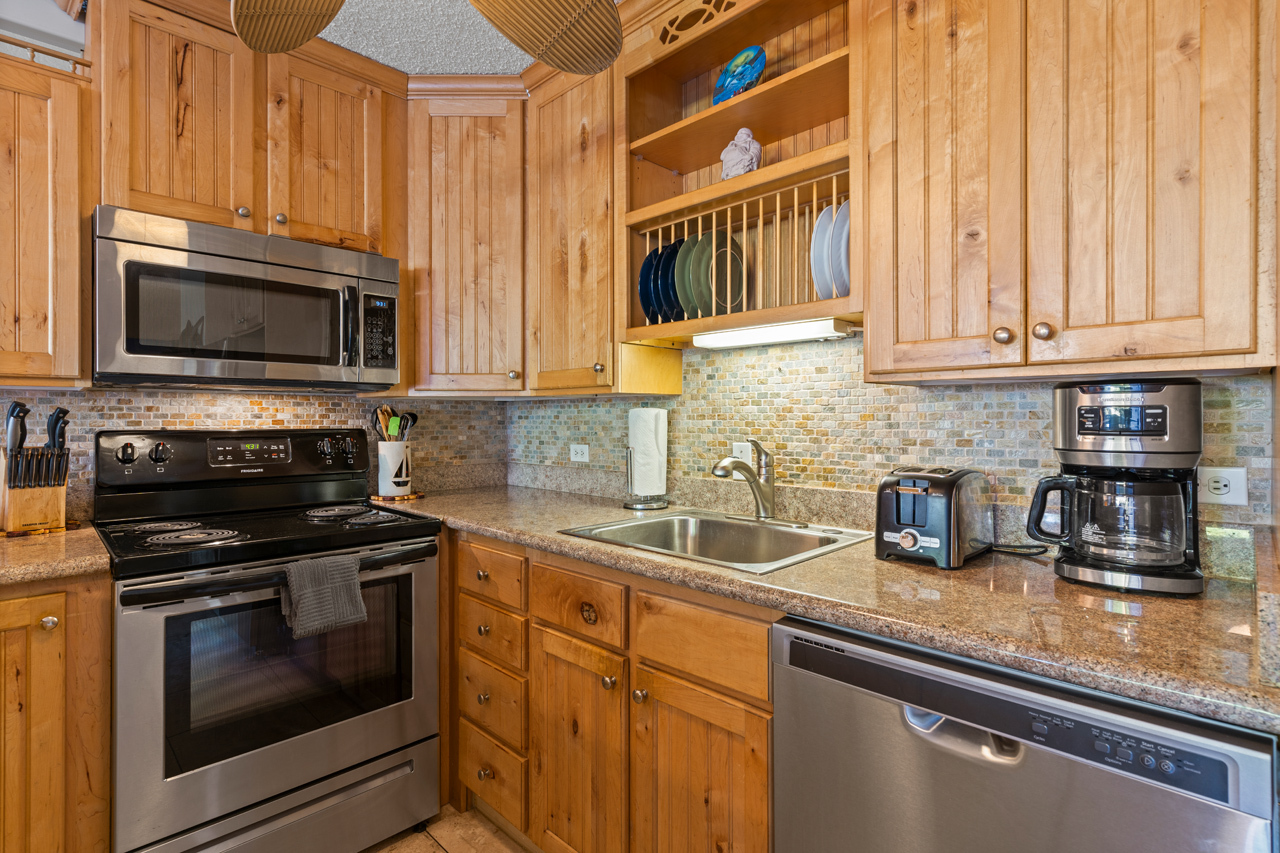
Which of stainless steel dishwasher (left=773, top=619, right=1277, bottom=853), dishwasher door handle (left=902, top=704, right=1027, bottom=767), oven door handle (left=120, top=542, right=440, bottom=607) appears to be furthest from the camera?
oven door handle (left=120, top=542, right=440, bottom=607)

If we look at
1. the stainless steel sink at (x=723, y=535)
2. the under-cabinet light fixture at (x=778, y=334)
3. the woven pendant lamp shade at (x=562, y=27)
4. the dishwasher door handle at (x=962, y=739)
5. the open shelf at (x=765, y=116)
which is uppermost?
the open shelf at (x=765, y=116)

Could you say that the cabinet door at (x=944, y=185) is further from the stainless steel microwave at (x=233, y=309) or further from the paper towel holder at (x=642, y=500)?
the stainless steel microwave at (x=233, y=309)

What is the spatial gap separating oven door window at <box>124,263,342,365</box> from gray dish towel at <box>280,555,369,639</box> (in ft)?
2.19

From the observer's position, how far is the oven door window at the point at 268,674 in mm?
1558

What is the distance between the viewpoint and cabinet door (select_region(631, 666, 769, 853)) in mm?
1212

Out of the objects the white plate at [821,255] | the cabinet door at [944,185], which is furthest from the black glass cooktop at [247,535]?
the cabinet door at [944,185]

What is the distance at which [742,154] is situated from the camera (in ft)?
5.83

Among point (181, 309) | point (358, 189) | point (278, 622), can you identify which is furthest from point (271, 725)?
point (358, 189)

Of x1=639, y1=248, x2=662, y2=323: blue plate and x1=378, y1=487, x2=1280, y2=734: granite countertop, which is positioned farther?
x1=639, y1=248, x2=662, y2=323: blue plate

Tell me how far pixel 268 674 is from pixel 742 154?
6.21ft

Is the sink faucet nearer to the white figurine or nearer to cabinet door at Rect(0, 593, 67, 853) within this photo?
the white figurine

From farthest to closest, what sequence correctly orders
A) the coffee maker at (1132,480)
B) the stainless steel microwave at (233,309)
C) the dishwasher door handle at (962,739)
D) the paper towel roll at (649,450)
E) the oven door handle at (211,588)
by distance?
the paper towel roll at (649,450) < the stainless steel microwave at (233,309) < the oven door handle at (211,588) < the coffee maker at (1132,480) < the dishwasher door handle at (962,739)

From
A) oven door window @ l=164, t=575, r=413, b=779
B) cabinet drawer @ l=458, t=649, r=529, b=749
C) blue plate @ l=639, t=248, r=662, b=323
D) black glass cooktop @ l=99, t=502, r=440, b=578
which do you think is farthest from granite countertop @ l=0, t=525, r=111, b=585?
blue plate @ l=639, t=248, r=662, b=323

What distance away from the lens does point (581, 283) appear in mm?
2115
